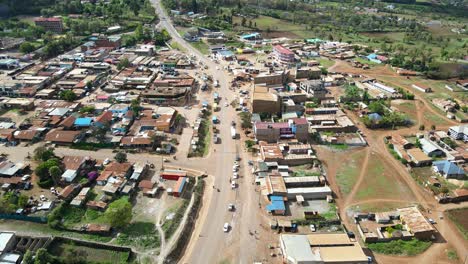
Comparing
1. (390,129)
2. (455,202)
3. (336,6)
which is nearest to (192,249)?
(455,202)

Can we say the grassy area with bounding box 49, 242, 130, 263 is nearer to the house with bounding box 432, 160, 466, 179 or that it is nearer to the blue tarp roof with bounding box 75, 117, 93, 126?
the blue tarp roof with bounding box 75, 117, 93, 126

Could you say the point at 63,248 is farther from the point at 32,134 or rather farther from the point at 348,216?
the point at 348,216

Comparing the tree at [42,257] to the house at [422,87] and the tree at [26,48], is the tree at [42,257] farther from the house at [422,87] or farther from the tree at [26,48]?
the house at [422,87]

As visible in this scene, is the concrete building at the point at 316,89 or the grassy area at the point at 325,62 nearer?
the concrete building at the point at 316,89

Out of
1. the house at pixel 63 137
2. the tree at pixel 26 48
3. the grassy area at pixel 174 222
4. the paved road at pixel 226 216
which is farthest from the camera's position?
the tree at pixel 26 48

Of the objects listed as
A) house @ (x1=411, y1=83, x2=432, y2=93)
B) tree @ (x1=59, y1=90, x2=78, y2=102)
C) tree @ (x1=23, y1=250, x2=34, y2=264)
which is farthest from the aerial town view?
house @ (x1=411, y1=83, x2=432, y2=93)

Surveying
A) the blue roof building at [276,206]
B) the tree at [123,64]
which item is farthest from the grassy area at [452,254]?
the tree at [123,64]

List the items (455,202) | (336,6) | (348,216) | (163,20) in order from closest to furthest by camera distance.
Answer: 1. (348,216)
2. (455,202)
3. (163,20)
4. (336,6)
